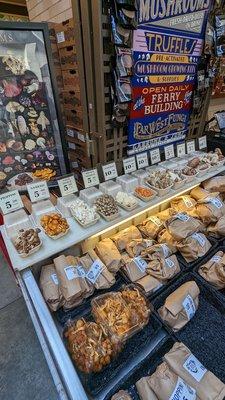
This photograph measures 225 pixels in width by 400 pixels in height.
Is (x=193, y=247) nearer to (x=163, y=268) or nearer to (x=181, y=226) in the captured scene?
(x=181, y=226)

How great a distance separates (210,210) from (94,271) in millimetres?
898

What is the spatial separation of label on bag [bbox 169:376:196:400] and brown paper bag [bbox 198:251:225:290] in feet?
1.83

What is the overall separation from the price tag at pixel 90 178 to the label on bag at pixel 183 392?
3.65 feet

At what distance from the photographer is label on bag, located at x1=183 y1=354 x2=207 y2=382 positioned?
86 cm

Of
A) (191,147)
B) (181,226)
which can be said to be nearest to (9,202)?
(181,226)

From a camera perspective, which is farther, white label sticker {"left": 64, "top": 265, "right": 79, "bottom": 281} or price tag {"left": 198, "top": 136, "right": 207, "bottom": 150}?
price tag {"left": 198, "top": 136, "right": 207, "bottom": 150}

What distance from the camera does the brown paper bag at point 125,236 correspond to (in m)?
A: 1.43

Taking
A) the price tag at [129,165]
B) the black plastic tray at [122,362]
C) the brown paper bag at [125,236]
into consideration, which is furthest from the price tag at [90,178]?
the black plastic tray at [122,362]

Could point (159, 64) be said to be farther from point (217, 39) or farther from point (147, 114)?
point (217, 39)

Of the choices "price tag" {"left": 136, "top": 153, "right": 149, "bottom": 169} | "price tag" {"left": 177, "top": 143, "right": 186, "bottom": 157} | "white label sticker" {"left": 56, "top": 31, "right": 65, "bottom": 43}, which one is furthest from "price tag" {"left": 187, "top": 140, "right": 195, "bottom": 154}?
"white label sticker" {"left": 56, "top": 31, "right": 65, "bottom": 43}

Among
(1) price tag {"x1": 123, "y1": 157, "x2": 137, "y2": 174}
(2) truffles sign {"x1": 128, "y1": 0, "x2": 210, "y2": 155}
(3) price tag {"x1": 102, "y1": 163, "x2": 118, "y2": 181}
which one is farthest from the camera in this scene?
(1) price tag {"x1": 123, "y1": 157, "x2": 137, "y2": 174}

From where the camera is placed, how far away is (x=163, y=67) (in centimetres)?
Answer: 164

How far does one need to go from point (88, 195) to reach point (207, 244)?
82cm

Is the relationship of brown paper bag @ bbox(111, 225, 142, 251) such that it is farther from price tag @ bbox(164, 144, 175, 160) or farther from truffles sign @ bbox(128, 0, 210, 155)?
price tag @ bbox(164, 144, 175, 160)
